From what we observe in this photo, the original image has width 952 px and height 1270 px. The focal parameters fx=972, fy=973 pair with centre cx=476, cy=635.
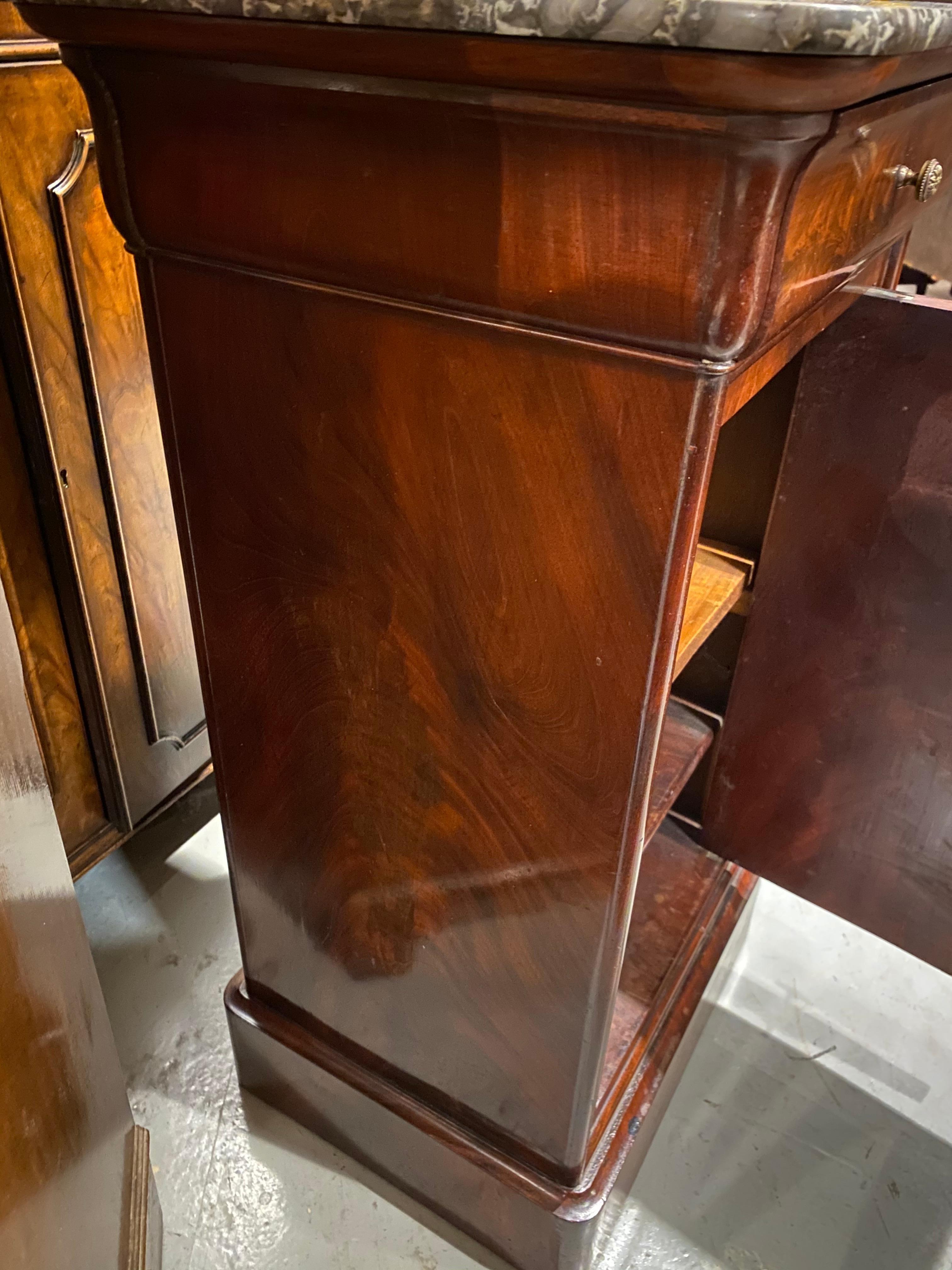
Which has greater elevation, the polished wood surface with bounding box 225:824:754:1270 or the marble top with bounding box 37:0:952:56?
the marble top with bounding box 37:0:952:56

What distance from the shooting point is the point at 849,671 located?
3.08 ft

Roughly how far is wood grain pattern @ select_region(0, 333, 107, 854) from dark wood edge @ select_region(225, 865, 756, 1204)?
30cm

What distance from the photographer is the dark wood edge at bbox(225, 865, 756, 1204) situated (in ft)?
2.99

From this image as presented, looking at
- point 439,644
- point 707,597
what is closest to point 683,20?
point 439,644

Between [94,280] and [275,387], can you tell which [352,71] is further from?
[94,280]

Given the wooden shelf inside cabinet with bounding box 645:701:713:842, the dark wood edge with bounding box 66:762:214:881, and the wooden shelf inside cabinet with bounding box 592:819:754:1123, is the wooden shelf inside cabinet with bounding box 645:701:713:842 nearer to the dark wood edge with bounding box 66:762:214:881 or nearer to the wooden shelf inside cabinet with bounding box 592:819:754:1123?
the wooden shelf inside cabinet with bounding box 592:819:754:1123

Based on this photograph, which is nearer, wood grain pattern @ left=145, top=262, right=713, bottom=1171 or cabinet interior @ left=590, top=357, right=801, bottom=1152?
wood grain pattern @ left=145, top=262, right=713, bottom=1171

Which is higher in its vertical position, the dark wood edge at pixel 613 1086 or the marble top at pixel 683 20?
the marble top at pixel 683 20

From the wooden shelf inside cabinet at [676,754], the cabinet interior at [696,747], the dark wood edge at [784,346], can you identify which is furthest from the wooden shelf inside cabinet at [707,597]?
the dark wood edge at [784,346]

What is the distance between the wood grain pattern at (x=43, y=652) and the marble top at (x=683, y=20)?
2.17ft

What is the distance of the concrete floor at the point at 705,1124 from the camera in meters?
1.04

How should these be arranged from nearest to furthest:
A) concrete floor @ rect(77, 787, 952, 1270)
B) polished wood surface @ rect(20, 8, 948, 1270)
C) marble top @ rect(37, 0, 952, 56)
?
marble top @ rect(37, 0, 952, 56) → polished wood surface @ rect(20, 8, 948, 1270) → concrete floor @ rect(77, 787, 952, 1270)

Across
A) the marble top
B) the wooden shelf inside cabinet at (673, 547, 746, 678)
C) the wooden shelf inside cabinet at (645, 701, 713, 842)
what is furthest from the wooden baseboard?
the marble top

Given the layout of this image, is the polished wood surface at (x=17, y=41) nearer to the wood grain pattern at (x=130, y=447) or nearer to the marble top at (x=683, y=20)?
the wood grain pattern at (x=130, y=447)
